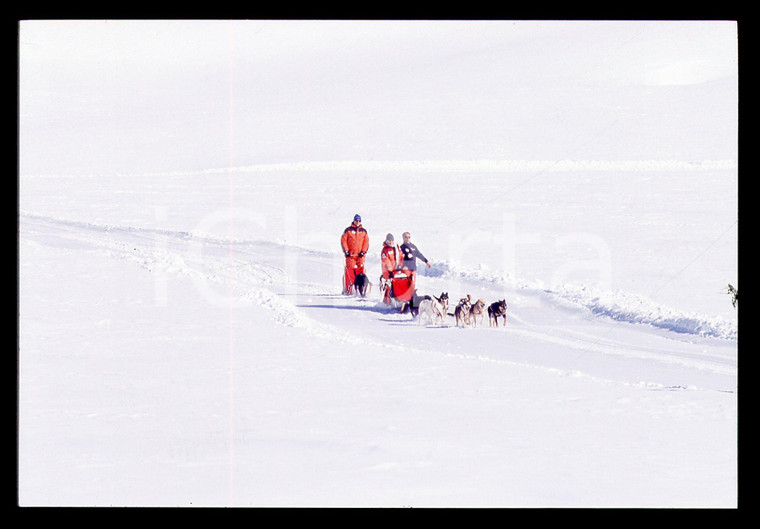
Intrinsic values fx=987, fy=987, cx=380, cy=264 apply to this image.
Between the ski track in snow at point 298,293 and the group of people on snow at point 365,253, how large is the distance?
454mm

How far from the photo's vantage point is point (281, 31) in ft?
240

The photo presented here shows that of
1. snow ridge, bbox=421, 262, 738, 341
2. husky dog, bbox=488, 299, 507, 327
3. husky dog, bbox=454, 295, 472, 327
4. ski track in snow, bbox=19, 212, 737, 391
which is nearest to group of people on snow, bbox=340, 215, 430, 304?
ski track in snow, bbox=19, 212, 737, 391

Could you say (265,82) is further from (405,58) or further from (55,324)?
(55,324)

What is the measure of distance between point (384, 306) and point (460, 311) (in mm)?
1700

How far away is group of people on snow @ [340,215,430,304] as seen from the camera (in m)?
14.2

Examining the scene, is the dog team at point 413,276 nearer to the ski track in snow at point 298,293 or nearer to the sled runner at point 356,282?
the sled runner at point 356,282

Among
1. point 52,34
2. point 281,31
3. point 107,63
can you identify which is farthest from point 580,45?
point 52,34

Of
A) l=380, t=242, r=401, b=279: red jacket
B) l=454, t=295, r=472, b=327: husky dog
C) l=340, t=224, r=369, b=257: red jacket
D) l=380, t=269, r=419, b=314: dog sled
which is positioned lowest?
l=454, t=295, r=472, b=327: husky dog

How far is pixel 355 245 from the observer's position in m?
15.3

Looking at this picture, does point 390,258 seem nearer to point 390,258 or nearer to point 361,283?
point 390,258

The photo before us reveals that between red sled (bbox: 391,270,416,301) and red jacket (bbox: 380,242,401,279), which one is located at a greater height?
red jacket (bbox: 380,242,401,279)

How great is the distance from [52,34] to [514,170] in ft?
141

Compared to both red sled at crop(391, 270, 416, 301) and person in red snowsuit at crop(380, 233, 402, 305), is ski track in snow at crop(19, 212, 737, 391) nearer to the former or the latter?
red sled at crop(391, 270, 416, 301)

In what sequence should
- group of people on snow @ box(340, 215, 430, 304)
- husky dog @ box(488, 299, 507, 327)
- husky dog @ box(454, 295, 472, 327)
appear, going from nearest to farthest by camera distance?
husky dog @ box(454, 295, 472, 327), husky dog @ box(488, 299, 507, 327), group of people on snow @ box(340, 215, 430, 304)
